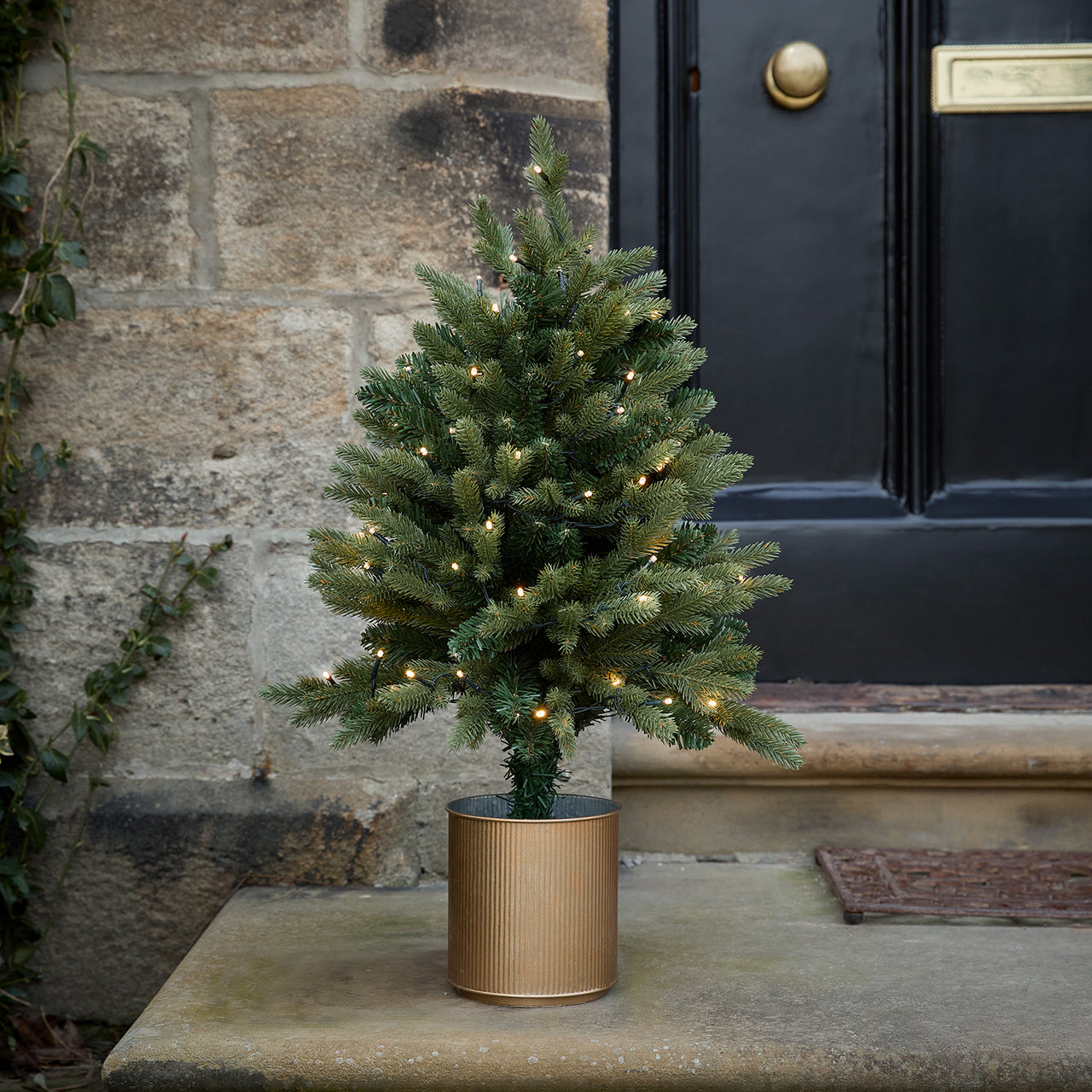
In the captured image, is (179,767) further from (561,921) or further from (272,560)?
(561,921)

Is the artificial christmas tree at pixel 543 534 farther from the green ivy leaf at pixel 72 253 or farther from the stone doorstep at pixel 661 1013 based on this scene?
the green ivy leaf at pixel 72 253

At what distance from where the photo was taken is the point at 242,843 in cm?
187

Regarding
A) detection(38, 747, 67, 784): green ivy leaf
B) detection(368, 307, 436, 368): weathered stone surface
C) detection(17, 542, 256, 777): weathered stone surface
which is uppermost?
detection(368, 307, 436, 368): weathered stone surface

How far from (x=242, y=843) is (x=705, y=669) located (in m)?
0.96

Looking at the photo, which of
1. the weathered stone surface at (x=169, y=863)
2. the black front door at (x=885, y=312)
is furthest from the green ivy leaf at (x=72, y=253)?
the black front door at (x=885, y=312)

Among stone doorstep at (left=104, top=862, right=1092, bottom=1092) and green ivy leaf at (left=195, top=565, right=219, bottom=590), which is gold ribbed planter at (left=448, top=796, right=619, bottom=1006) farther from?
green ivy leaf at (left=195, top=565, right=219, bottom=590)

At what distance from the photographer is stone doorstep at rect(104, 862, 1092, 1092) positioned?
48.3 inches

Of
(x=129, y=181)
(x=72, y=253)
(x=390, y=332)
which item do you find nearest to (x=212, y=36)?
(x=129, y=181)

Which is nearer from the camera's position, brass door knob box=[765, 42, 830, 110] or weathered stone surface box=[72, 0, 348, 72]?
weathered stone surface box=[72, 0, 348, 72]

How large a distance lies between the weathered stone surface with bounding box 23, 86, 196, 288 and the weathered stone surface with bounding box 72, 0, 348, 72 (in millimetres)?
56

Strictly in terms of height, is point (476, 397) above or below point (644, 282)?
below

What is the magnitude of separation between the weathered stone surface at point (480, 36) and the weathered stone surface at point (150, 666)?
916mm

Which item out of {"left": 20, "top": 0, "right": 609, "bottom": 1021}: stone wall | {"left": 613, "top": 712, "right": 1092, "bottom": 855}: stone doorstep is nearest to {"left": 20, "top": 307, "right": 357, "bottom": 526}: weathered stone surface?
{"left": 20, "top": 0, "right": 609, "bottom": 1021}: stone wall

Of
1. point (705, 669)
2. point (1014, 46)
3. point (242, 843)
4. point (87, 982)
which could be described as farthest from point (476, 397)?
point (1014, 46)
